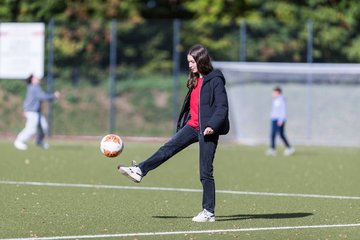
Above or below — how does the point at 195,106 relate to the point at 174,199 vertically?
above

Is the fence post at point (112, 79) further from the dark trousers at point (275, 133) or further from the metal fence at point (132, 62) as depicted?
the dark trousers at point (275, 133)

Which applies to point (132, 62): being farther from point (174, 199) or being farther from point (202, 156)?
point (202, 156)

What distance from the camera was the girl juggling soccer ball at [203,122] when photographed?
37.6ft

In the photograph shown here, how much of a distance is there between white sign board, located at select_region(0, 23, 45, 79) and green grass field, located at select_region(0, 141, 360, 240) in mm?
9832

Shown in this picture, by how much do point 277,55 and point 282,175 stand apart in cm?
1485

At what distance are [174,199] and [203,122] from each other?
312cm

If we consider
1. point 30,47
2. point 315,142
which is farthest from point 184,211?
point 30,47

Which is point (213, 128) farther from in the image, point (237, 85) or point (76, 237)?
point (237, 85)

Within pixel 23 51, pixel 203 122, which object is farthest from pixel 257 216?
pixel 23 51

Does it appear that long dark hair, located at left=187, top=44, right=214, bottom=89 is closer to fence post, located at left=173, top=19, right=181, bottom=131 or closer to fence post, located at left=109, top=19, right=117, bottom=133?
fence post, located at left=173, top=19, right=181, bottom=131

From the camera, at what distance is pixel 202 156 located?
11.6 meters

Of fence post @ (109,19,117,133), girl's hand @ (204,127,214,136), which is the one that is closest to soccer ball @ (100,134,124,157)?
girl's hand @ (204,127,214,136)

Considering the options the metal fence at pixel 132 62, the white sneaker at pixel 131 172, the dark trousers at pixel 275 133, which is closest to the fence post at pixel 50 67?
the metal fence at pixel 132 62

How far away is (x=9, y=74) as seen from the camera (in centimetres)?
3428
